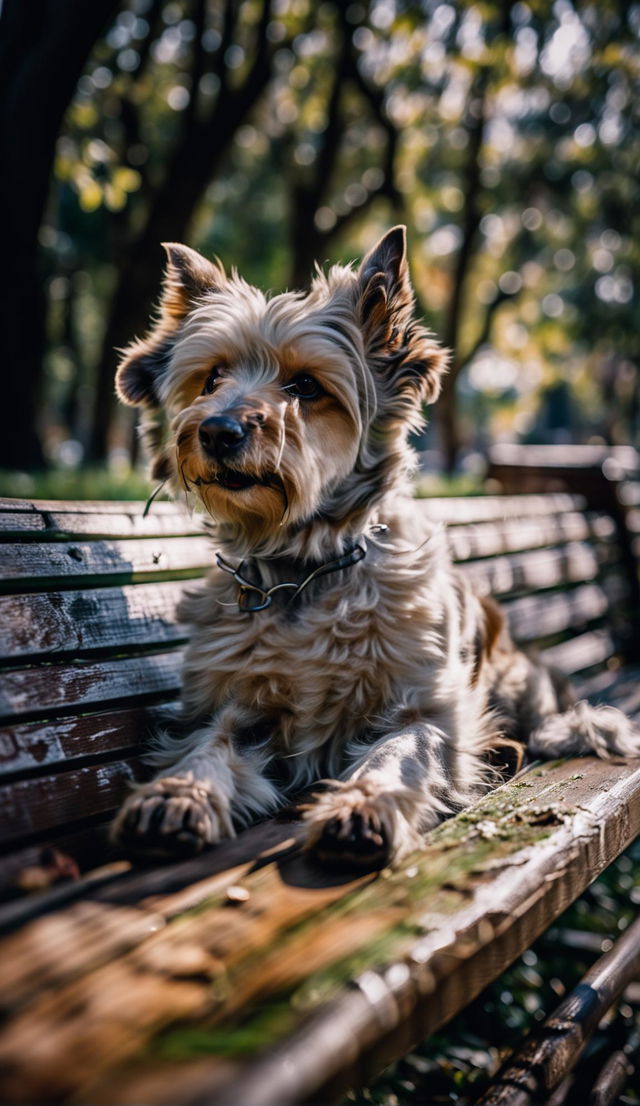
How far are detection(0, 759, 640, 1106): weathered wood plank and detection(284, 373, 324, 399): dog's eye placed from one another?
1528 mm

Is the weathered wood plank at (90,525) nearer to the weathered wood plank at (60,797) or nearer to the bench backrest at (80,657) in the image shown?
the bench backrest at (80,657)

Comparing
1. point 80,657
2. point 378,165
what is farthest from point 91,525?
point 378,165

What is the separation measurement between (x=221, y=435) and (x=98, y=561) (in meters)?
0.61

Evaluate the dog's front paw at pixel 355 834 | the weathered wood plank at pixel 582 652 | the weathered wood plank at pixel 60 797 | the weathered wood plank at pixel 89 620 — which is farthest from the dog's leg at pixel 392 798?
the weathered wood plank at pixel 582 652

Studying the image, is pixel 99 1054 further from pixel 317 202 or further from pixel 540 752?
pixel 317 202

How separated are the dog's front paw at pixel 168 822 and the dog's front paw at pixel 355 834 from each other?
0.25 m

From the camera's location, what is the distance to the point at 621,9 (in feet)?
32.7

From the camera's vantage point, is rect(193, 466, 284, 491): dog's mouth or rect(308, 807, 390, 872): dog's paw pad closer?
rect(308, 807, 390, 872): dog's paw pad

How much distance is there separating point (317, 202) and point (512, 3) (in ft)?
13.9

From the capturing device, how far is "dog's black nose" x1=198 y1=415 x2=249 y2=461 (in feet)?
8.52

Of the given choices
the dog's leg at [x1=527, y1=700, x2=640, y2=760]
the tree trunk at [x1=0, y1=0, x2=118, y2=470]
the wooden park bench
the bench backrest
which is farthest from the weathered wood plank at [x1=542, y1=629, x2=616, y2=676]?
the tree trunk at [x1=0, y1=0, x2=118, y2=470]

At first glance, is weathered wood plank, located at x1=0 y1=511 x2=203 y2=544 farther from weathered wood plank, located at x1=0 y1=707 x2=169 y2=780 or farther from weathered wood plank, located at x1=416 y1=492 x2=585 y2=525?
weathered wood plank, located at x1=416 y1=492 x2=585 y2=525

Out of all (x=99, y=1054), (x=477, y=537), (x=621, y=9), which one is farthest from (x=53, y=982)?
(x=621, y=9)

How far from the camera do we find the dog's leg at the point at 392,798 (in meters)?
1.93
